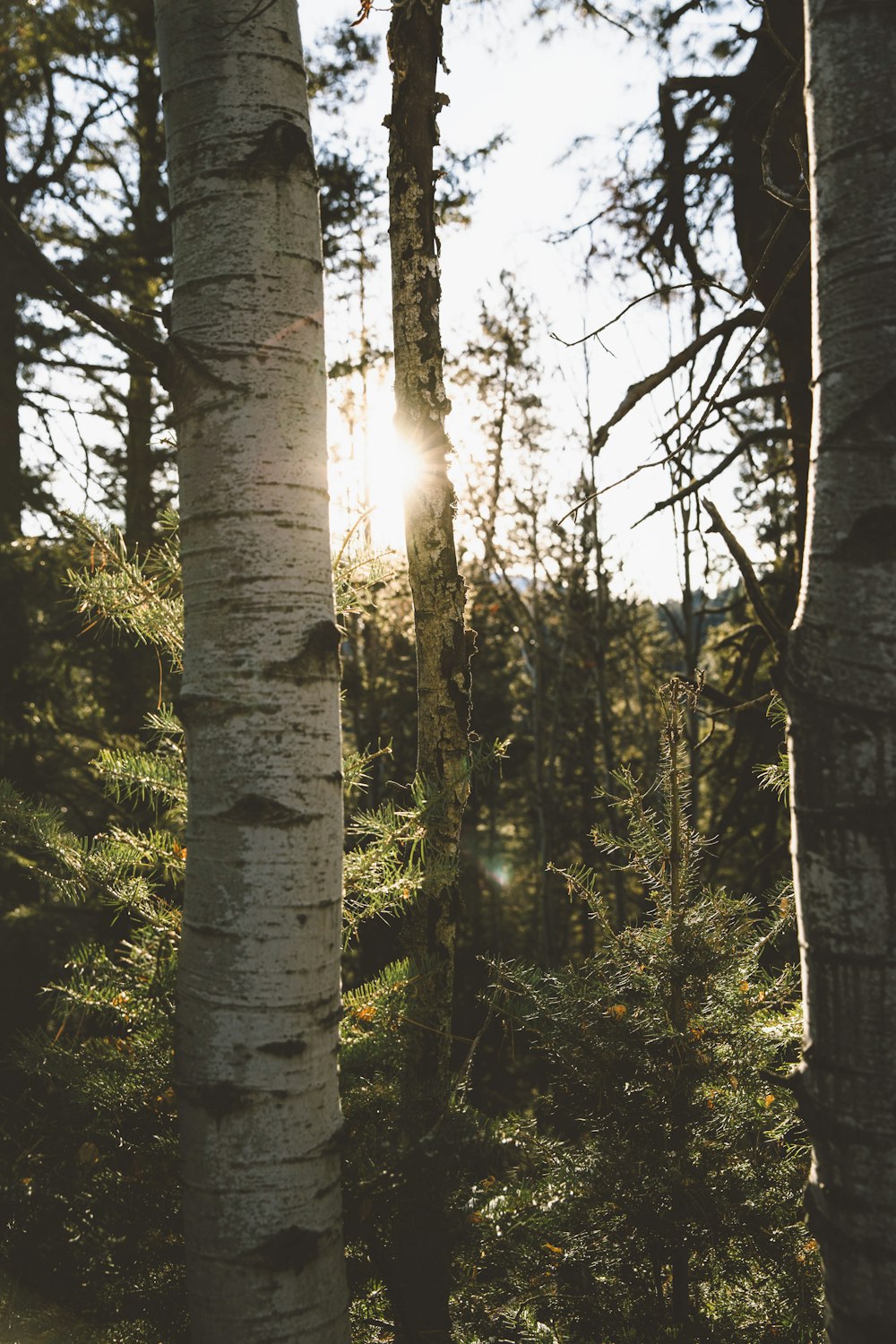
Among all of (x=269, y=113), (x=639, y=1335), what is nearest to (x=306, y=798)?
(x=269, y=113)

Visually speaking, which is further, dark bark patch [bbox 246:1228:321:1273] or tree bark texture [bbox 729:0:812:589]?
tree bark texture [bbox 729:0:812:589]

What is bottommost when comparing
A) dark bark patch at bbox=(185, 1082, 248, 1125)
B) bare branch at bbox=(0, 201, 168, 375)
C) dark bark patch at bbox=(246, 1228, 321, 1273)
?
dark bark patch at bbox=(246, 1228, 321, 1273)

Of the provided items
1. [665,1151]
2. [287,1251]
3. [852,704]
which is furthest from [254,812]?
[665,1151]

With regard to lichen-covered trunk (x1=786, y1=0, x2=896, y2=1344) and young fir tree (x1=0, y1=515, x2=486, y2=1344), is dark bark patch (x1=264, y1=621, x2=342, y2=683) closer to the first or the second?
young fir tree (x1=0, y1=515, x2=486, y2=1344)

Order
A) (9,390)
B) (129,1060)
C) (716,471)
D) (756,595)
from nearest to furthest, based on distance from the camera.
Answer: (756,595) < (129,1060) < (716,471) < (9,390)

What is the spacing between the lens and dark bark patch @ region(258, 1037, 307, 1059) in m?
1.27

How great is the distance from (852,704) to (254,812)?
2.88 ft

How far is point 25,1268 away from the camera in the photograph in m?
1.51

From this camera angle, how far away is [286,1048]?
1.28m

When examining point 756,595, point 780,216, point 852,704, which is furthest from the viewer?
point 780,216

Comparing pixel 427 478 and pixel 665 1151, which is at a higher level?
pixel 427 478

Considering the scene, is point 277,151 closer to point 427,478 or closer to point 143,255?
point 427,478

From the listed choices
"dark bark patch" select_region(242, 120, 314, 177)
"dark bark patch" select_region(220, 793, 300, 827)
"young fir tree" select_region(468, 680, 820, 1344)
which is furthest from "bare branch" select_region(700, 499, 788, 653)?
"dark bark patch" select_region(242, 120, 314, 177)

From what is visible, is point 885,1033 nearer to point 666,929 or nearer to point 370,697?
point 666,929
